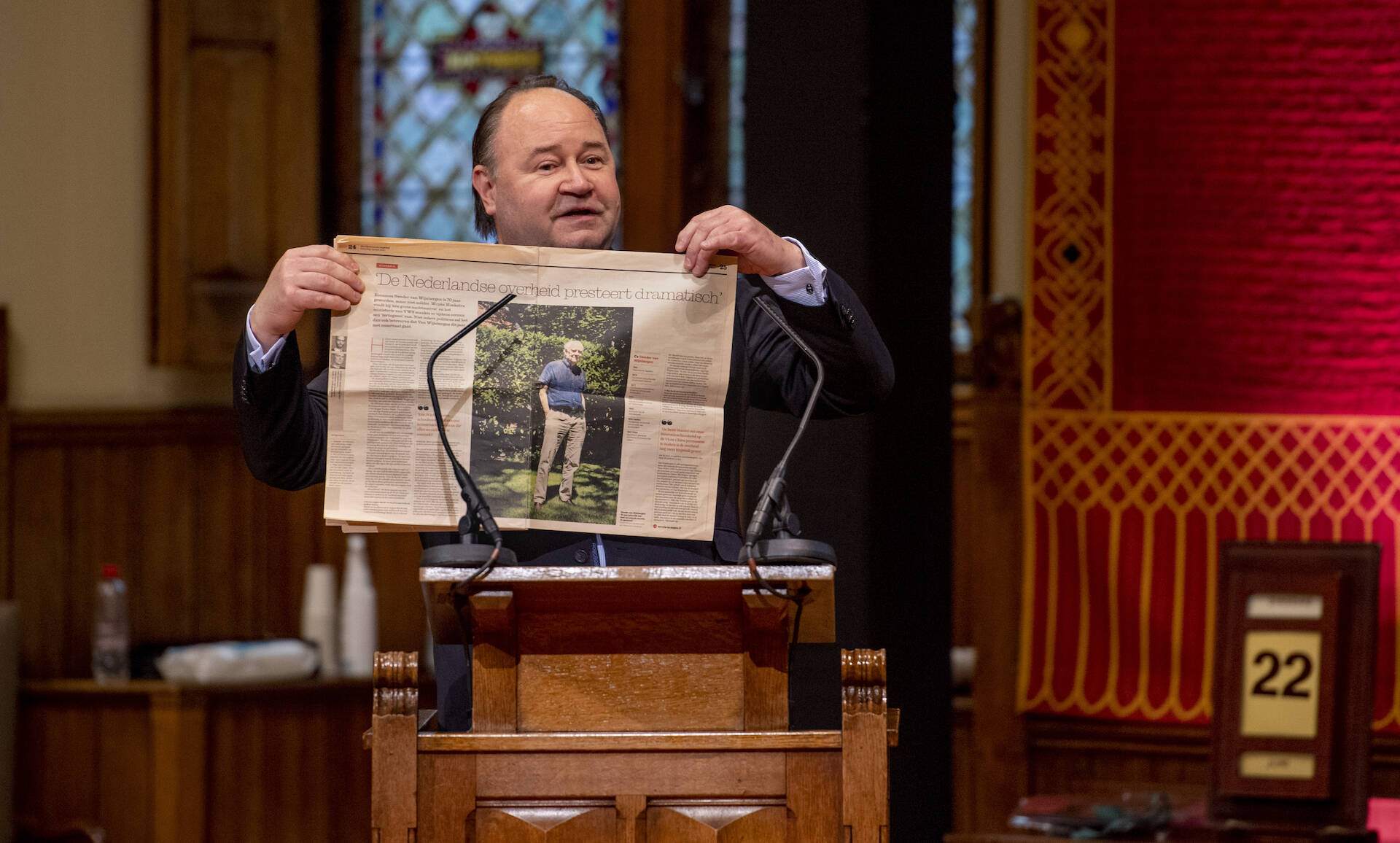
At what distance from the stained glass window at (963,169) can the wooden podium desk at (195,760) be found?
1845mm

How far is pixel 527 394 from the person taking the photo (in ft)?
4.70

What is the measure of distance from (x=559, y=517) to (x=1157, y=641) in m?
2.07

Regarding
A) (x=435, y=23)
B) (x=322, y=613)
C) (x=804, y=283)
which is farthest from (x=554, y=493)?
(x=435, y=23)

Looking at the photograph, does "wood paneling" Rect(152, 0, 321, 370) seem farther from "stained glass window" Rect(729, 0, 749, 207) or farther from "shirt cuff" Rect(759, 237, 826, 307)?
"shirt cuff" Rect(759, 237, 826, 307)

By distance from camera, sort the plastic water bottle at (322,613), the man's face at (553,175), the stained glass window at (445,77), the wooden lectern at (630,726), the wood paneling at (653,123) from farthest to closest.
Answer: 1. the stained glass window at (445,77)
2. the wood paneling at (653,123)
3. the plastic water bottle at (322,613)
4. the man's face at (553,175)
5. the wooden lectern at (630,726)

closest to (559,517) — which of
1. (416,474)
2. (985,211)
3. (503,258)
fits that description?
(416,474)

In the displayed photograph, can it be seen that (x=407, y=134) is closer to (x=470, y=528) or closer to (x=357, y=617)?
(x=357, y=617)

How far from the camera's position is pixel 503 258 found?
1420 mm

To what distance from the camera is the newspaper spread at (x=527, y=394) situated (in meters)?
1.41

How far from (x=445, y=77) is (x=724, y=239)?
2.85 meters

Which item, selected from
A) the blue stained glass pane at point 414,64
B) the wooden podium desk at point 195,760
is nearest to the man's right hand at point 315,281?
the wooden podium desk at point 195,760

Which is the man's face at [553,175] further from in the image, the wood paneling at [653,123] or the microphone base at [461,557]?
the wood paneling at [653,123]

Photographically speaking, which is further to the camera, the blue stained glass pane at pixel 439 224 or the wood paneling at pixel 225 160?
the blue stained glass pane at pixel 439 224

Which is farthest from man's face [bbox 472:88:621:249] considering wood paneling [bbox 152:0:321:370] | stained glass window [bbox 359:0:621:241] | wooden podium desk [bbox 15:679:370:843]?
stained glass window [bbox 359:0:621:241]
